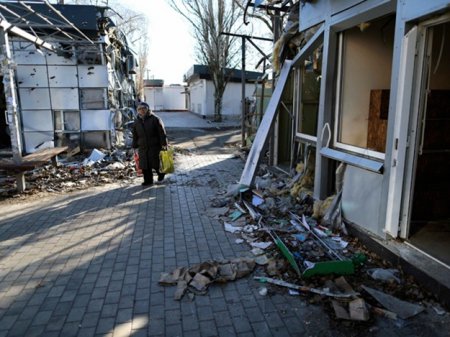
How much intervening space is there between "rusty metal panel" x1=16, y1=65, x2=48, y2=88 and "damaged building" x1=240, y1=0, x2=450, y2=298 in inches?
295

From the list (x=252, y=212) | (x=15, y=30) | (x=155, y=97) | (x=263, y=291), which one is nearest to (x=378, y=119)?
(x=252, y=212)

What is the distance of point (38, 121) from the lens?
34.6 ft

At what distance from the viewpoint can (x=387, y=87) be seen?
5.05 m

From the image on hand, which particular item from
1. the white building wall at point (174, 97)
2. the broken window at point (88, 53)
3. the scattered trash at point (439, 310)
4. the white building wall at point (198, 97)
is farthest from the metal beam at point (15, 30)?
the white building wall at point (174, 97)

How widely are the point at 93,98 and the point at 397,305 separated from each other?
9.95 metres

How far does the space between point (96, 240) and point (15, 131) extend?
365 centimetres

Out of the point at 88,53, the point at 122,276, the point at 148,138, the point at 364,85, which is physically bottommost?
the point at 122,276

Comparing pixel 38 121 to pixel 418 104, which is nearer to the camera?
pixel 418 104

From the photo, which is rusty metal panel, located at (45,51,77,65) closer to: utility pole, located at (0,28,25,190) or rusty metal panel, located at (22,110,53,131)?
rusty metal panel, located at (22,110,53,131)

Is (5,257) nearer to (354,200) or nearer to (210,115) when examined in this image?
(354,200)

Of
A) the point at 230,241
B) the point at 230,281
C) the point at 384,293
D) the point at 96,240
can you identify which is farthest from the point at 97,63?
the point at 384,293

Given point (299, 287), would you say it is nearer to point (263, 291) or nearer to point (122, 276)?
point (263, 291)

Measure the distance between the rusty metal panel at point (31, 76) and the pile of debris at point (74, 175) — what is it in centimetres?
237

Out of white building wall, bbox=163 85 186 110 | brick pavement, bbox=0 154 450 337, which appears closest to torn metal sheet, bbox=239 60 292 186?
brick pavement, bbox=0 154 450 337
